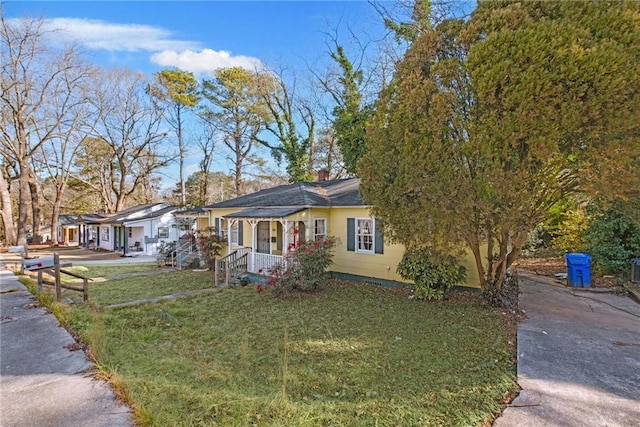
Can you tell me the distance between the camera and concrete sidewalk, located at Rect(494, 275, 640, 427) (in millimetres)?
3523

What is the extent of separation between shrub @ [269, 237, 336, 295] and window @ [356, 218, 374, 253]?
4.70 feet

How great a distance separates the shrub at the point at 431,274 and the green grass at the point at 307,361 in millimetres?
450

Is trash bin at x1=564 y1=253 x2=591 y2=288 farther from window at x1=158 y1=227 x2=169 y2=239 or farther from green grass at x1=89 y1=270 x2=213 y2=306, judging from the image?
window at x1=158 y1=227 x2=169 y2=239

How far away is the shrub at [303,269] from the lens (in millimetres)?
9242

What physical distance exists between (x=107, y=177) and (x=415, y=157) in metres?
36.9

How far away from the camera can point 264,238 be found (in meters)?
14.0

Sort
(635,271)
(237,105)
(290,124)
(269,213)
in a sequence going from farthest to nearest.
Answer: (237,105) < (290,124) < (269,213) < (635,271)

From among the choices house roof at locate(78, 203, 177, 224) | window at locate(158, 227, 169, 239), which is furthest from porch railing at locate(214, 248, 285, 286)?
house roof at locate(78, 203, 177, 224)

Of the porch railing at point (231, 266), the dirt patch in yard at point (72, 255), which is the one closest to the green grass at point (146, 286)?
the porch railing at point (231, 266)

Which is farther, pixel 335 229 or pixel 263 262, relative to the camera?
pixel 335 229

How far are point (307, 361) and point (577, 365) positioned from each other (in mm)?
3857

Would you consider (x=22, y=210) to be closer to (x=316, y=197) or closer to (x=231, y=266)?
(x=231, y=266)

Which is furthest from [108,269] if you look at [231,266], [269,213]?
[269,213]

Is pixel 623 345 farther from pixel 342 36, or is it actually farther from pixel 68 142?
pixel 68 142
